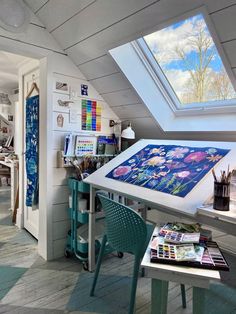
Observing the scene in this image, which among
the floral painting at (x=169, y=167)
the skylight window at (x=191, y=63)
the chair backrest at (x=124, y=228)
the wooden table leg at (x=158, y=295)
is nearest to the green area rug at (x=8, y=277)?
the chair backrest at (x=124, y=228)

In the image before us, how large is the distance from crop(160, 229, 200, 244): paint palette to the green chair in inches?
6.9

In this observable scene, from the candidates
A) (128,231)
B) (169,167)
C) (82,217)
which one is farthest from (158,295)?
(82,217)

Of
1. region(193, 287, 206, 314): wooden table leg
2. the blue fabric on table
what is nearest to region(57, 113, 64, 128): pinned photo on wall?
the blue fabric on table

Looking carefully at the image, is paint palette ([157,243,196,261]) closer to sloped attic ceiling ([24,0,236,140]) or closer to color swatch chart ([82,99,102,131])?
sloped attic ceiling ([24,0,236,140])

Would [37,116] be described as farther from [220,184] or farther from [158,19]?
[220,184]

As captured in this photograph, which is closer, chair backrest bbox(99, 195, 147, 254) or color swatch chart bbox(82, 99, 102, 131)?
chair backrest bbox(99, 195, 147, 254)

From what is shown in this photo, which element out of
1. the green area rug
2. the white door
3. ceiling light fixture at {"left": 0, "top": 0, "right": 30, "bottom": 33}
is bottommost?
the green area rug

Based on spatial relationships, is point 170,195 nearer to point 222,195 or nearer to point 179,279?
point 222,195

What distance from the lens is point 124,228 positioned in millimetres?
1521

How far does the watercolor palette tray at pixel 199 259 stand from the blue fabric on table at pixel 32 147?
181 cm

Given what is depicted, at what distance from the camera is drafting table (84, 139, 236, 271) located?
1321mm

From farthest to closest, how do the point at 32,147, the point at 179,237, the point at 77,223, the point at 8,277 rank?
the point at 32,147 → the point at 77,223 → the point at 8,277 → the point at 179,237

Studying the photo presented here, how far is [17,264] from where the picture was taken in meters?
2.26

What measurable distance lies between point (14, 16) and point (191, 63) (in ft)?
4.81
